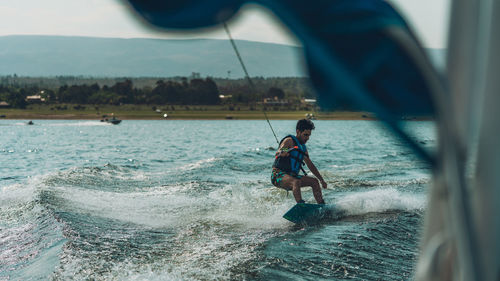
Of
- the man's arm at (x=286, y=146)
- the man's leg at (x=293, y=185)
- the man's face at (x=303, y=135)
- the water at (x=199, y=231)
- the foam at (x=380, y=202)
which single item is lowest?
the foam at (x=380, y=202)

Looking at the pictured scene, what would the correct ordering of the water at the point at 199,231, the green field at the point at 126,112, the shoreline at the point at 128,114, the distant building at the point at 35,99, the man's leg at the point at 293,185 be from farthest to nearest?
1. the green field at the point at 126,112
2. the distant building at the point at 35,99
3. the shoreline at the point at 128,114
4. the man's leg at the point at 293,185
5. the water at the point at 199,231

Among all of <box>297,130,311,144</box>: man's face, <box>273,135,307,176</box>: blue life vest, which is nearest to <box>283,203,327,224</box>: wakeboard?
<box>273,135,307,176</box>: blue life vest

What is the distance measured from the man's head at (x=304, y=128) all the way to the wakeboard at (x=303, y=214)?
3.79 feet

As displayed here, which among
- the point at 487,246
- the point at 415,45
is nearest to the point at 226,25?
the point at 415,45

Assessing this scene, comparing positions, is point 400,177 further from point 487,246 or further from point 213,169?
point 487,246

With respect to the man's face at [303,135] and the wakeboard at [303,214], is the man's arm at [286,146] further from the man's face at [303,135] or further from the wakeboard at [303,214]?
the wakeboard at [303,214]

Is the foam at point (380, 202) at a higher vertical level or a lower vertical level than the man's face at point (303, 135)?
lower

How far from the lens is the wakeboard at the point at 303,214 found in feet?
29.3

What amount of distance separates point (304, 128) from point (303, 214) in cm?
150

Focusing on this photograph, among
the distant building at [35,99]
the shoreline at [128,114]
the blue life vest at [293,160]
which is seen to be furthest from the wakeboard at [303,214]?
the distant building at [35,99]

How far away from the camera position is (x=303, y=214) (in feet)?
29.6

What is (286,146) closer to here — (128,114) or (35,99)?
(128,114)

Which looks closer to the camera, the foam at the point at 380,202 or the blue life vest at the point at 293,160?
the blue life vest at the point at 293,160

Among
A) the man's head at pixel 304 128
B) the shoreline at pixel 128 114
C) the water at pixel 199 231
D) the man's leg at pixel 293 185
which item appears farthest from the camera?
the shoreline at pixel 128 114
